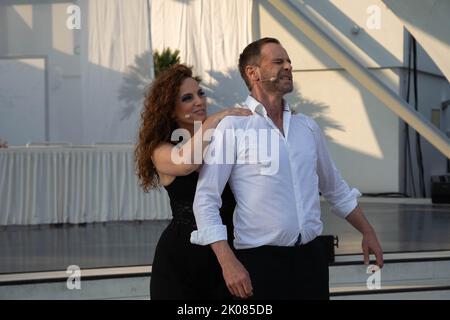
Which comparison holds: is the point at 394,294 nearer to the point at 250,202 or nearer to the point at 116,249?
the point at 116,249

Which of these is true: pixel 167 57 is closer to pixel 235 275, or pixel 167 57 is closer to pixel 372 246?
pixel 372 246

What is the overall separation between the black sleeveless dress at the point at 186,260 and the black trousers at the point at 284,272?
16cm

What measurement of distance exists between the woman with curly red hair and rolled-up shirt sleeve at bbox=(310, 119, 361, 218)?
0.34 m

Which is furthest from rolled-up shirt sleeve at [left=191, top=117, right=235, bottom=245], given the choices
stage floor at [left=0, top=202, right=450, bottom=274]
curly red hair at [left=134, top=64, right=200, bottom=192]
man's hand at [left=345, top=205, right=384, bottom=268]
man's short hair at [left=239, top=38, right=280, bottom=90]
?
stage floor at [left=0, top=202, right=450, bottom=274]

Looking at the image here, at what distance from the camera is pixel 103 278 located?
4457 millimetres

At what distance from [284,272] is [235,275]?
19 centimetres

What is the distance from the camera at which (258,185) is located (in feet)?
7.26

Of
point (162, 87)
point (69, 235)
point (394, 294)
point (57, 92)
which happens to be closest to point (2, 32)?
point (57, 92)

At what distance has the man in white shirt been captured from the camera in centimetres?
220

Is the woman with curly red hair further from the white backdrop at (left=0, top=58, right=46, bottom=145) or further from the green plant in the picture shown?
the green plant

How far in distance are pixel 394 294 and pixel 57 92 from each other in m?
8.44

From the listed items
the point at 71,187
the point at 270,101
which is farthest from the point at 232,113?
the point at 71,187

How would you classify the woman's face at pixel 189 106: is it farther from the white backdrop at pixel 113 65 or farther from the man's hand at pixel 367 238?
the white backdrop at pixel 113 65

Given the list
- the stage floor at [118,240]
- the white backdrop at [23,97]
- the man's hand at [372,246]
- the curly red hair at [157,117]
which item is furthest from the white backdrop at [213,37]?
the man's hand at [372,246]
